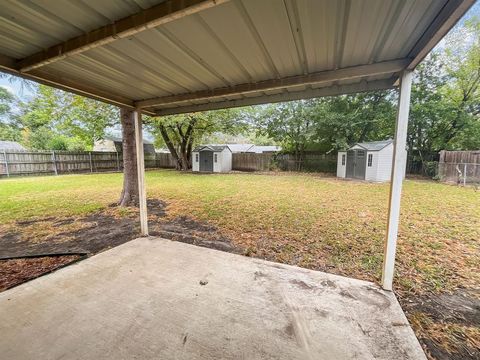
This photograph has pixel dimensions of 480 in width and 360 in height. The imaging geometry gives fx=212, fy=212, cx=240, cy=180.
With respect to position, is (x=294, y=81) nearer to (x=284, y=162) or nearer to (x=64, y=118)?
(x=64, y=118)

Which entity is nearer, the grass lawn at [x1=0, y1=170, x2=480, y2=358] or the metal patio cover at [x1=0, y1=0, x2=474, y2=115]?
the metal patio cover at [x1=0, y1=0, x2=474, y2=115]

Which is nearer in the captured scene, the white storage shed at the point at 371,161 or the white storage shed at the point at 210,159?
the white storage shed at the point at 371,161

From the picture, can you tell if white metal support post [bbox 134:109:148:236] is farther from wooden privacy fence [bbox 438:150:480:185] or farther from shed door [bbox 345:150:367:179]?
wooden privacy fence [bbox 438:150:480:185]

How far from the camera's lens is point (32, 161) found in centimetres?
1189

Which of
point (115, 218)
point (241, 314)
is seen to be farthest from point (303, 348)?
point (115, 218)

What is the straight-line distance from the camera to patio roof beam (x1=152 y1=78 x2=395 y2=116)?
7.50 feet

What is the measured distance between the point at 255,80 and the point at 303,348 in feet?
8.17

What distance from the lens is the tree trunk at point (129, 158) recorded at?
4.86 metres

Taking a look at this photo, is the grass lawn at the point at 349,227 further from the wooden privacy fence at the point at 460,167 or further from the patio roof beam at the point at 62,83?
the patio roof beam at the point at 62,83

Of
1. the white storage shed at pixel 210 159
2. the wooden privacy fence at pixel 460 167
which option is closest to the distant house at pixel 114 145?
the white storage shed at pixel 210 159

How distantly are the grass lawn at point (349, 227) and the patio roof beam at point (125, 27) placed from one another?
2.62 meters

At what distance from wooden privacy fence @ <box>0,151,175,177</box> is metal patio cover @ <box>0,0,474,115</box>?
13.4 meters

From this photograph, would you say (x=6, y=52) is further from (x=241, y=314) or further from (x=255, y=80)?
(x=241, y=314)

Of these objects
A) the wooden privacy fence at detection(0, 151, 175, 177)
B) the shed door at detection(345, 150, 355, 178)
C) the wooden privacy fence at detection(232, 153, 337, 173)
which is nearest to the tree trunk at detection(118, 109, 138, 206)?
the shed door at detection(345, 150, 355, 178)
